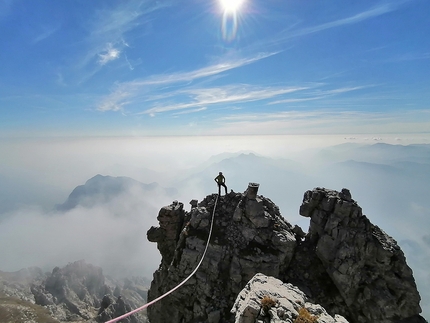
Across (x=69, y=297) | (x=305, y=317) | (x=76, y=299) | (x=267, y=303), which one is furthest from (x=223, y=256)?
(x=69, y=297)

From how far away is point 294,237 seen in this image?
1204 inches

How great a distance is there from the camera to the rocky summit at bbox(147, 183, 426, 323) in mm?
25188

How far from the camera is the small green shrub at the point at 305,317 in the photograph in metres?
10.9

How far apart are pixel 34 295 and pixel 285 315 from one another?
681 feet

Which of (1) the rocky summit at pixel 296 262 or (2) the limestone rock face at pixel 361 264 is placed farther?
(1) the rocky summit at pixel 296 262

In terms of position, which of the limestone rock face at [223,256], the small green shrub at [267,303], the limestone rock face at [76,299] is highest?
the small green shrub at [267,303]

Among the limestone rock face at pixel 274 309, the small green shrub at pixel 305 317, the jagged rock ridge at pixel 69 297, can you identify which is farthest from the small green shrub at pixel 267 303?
the jagged rock ridge at pixel 69 297

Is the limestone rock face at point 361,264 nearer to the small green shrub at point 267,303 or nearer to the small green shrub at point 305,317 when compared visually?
the small green shrub at point 305,317

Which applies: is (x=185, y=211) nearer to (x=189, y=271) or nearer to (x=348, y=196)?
(x=189, y=271)

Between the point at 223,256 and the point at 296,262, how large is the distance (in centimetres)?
989

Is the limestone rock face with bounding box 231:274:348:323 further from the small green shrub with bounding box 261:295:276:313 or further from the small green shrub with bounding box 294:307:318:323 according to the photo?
the small green shrub with bounding box 294:307:318:323

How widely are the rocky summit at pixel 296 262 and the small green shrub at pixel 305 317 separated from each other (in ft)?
44.3

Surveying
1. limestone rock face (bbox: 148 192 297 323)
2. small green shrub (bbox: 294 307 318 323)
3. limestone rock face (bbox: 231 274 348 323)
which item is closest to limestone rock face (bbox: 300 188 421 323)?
limestone rock face (bbox: 148 192 297 323)

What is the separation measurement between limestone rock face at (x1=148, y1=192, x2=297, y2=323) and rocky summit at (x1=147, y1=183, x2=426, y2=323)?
0.35 feet
